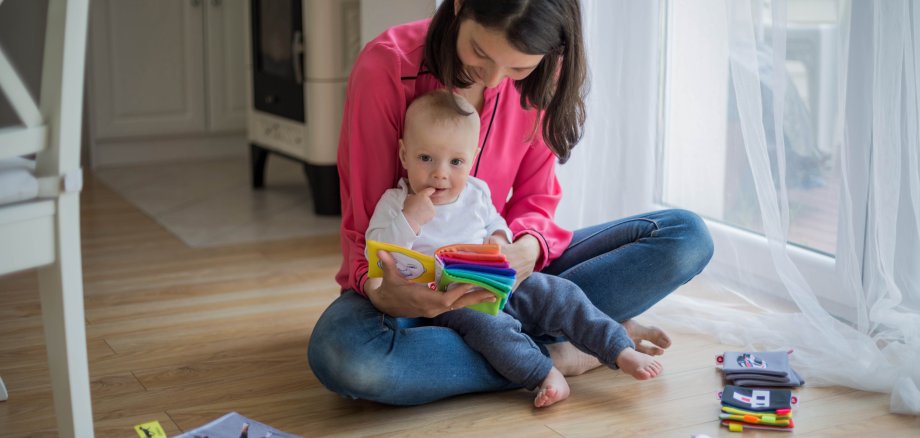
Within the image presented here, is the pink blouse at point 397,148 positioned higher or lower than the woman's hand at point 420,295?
higher

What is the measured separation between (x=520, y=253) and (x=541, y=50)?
39 centimetres

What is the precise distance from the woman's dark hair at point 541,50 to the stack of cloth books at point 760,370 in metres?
0.48

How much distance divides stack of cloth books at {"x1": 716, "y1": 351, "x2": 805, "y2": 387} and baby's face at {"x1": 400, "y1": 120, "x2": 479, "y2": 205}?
1.94 feet

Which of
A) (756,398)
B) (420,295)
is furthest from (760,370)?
(420,295)

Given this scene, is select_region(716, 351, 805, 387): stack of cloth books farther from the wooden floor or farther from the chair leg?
the chair leg

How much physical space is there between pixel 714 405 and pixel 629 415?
6.1 inches

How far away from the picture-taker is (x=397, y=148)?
1712 millimetres

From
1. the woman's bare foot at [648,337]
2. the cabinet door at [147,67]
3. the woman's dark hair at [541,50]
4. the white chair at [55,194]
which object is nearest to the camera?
the white chair at [55,194]

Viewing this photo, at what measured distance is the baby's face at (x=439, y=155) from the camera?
5.37 ft

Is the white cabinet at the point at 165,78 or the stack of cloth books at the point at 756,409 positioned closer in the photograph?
the stack of cloth books at the point at 756,409

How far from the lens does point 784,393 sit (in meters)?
1.70

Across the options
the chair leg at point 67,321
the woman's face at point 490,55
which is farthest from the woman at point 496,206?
the chair leg at point 67,321

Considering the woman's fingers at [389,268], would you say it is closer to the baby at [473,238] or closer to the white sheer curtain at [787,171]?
the baby at [473,238]

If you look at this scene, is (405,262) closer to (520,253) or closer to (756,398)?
(520,253)
